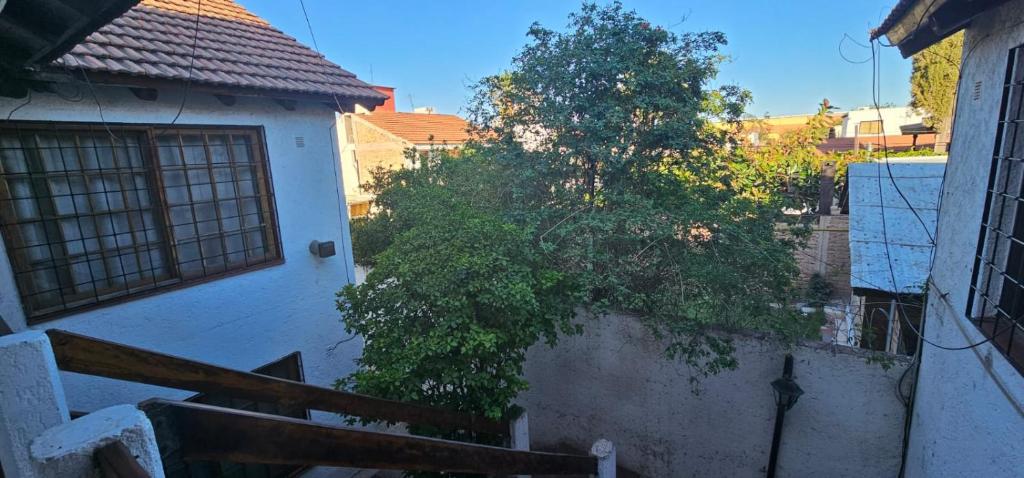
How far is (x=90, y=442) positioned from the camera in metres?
1.14

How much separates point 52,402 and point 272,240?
4.25 m

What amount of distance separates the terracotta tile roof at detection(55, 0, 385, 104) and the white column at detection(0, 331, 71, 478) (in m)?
3.22

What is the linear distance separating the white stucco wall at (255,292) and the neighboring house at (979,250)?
232 inches

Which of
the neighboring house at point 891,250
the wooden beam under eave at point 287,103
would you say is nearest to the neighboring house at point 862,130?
the neighboring house at point 891,250

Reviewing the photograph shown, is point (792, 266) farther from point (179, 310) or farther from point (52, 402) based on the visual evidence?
point (179, 310)

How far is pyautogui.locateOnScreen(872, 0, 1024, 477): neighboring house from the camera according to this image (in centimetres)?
252

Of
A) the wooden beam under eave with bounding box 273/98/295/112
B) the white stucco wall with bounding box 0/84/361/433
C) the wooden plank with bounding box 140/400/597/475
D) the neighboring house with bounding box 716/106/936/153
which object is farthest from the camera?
the neighboring house with bounding box 716/106/936/153

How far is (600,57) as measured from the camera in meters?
5.41

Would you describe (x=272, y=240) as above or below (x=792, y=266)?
above

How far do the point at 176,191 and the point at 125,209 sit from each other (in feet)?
1.48

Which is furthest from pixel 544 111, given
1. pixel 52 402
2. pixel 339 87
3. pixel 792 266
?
pixel 52 402

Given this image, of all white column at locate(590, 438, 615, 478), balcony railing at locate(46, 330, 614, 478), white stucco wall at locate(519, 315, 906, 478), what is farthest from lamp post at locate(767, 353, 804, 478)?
balcony railing at locate(46, 330, 614, 478)

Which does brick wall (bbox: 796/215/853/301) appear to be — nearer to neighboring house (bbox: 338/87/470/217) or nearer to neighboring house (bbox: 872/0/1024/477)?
neighboring house (bbox: 872/0/1024/477)

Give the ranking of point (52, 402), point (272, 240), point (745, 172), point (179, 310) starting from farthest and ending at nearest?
point (745, 172), point (272, 240), point (179, 310), point (52, 402)
